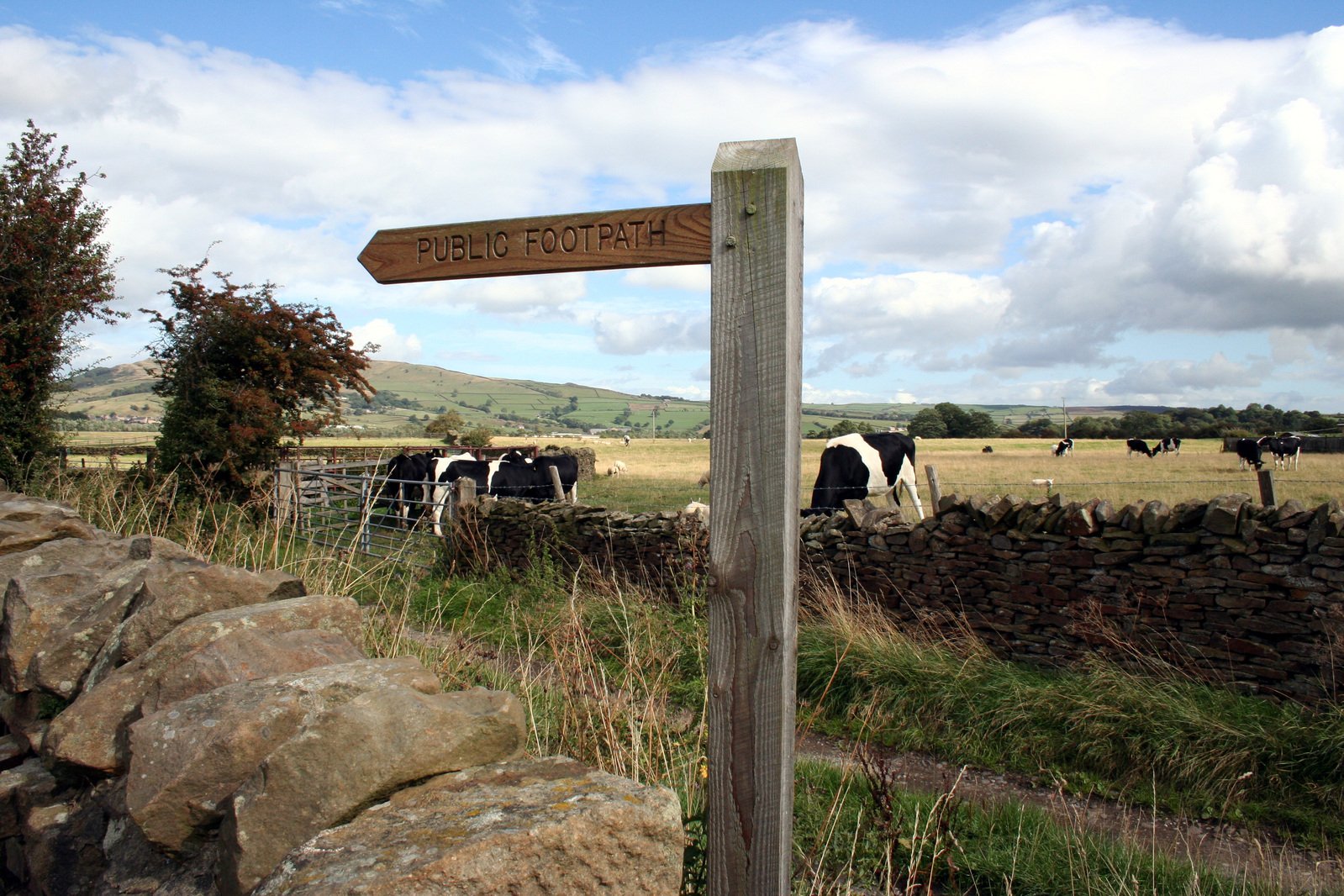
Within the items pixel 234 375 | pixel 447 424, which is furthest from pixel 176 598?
pixel 447 424

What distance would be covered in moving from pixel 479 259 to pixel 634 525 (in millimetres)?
7094

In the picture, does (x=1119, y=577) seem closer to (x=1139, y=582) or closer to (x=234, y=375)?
(x=1139, y=582)

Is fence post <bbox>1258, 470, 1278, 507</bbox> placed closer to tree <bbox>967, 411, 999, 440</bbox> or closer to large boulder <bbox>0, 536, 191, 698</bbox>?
large boulder <bbox>0, 536, 191, 698</bbox>

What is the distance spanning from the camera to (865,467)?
1507 centimetres

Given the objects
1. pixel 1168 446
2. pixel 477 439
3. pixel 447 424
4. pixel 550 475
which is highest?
pixel 447 424

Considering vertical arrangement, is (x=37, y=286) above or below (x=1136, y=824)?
above

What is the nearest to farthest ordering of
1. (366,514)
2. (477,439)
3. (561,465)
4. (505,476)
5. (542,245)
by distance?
1. (542,245)
2. (366,514)
3. (505,476)
4. (561,465)
5. (477,439)

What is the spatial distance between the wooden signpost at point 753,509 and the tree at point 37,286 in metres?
12.0

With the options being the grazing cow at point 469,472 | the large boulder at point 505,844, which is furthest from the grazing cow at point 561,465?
the large boulder at point 505,844

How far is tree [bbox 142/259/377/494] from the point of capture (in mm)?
12695

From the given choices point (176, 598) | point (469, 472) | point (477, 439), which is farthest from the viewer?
point (477, 439)

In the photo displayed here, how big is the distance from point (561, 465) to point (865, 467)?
331 inches

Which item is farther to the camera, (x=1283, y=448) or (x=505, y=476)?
(x=1283, y=448)

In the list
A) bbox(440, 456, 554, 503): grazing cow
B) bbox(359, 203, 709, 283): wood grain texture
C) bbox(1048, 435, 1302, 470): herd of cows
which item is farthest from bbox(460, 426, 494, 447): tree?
bbox(359, 203, 709, 283): wood grain texture
